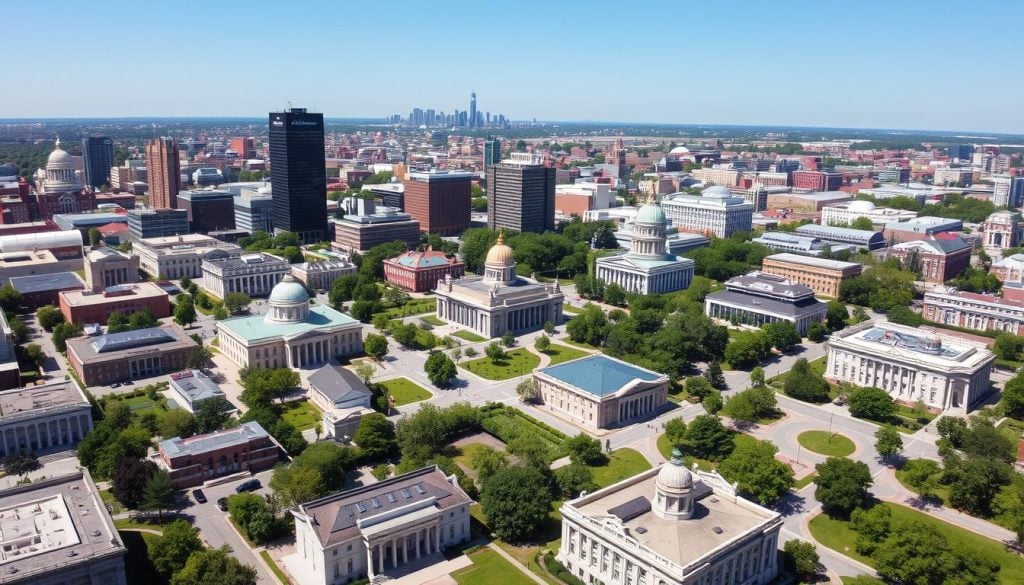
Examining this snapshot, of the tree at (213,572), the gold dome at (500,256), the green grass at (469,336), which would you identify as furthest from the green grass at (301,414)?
the gold dome at (500,256)

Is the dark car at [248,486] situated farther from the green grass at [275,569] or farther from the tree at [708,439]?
the tree at [708,439]

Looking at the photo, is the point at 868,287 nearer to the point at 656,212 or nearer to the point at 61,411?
the point at 656,212

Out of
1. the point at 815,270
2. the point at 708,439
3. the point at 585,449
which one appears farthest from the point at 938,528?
the point at 815,270

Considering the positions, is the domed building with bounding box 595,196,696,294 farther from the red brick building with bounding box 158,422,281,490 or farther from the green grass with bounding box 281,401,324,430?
the red brick building with bounding box 158,422,281,490

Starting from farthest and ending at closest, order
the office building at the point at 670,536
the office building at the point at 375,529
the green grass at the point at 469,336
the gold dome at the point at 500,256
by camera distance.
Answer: the gold dome at the point at 500,256 → the green grass at the point at 469,336 → the office building at the point at 375,529 → the office building at the point at 670,536

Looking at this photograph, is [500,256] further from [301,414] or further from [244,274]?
[301,414]

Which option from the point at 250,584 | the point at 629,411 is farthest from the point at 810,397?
the point at 250,584
